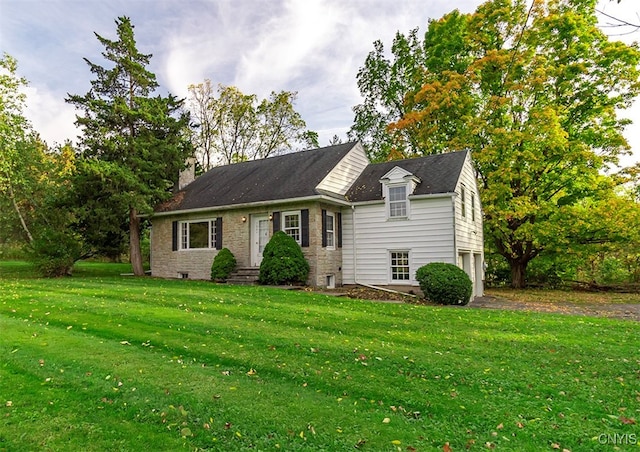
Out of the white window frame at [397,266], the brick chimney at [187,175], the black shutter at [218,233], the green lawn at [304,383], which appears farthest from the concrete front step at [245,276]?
the brick chimney at [187,175]

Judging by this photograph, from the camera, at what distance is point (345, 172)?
54.0 ft

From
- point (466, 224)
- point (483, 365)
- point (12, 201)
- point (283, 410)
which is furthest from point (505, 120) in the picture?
point (12, 201)

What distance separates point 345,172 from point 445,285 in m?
6.91

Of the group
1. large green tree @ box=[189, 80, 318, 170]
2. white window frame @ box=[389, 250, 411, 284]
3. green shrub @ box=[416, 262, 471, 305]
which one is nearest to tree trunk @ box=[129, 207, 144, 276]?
white window frame @ box=[389, 250, 411, 284]

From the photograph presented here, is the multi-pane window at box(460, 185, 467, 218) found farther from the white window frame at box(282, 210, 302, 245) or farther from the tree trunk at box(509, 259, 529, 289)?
the tree trunk at box(509, 259, 529, 289)

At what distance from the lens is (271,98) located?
31531 mm

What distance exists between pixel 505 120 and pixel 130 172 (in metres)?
18.0

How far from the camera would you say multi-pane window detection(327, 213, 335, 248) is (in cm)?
1520

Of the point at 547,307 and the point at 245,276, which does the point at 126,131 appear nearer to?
the point at 245,276

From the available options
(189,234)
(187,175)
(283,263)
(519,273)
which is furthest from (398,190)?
(187,175)

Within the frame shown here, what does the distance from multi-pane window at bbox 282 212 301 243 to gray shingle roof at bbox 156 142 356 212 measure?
0.77 m

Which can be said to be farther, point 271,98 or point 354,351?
point 271,98

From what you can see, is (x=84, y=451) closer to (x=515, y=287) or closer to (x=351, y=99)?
(x=515, y=287)

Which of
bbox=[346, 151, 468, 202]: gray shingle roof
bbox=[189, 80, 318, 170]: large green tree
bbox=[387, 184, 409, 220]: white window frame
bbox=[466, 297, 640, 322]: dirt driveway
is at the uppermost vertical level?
bbox=[189, 80, 318, 170]: large green tree
